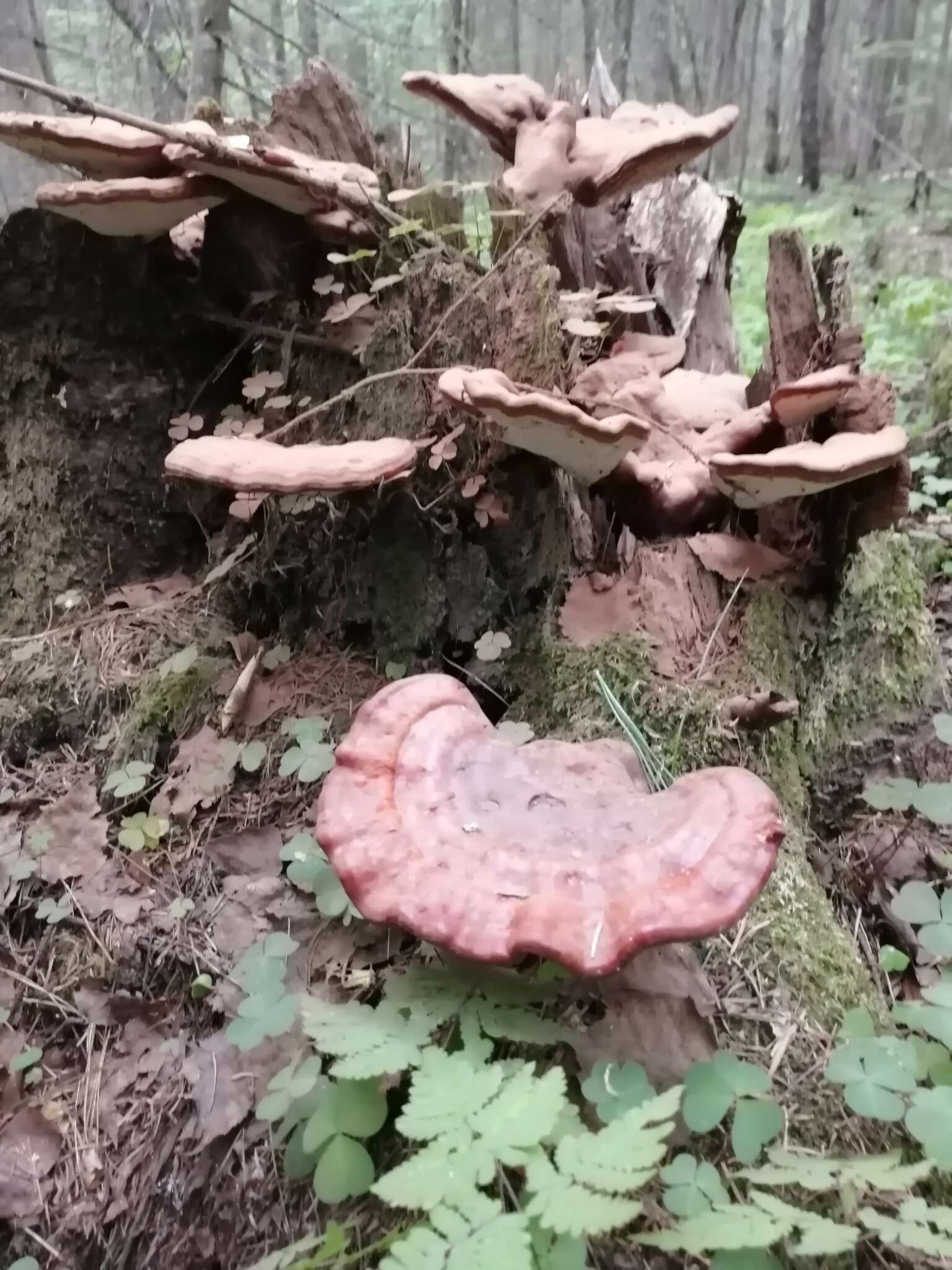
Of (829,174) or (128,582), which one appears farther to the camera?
(829,174)

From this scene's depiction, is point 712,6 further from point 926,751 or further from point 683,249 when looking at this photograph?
point 926,751

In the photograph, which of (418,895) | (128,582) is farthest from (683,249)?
(418,895)

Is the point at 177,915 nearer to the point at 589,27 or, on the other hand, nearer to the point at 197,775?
the point at 197,775

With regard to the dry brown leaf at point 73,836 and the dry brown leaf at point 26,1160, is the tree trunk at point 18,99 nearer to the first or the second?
the dry brown leaf at point 73,836

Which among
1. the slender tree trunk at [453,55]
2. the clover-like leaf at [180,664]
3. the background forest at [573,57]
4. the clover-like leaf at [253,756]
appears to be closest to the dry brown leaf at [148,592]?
the clover-like leaf at [180,664]

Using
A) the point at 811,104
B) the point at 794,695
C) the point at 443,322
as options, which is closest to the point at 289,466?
the point at 443,322

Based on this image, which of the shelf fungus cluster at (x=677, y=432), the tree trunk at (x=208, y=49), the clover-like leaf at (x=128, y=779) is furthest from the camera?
the tree trunk at (x=208, y=49)
